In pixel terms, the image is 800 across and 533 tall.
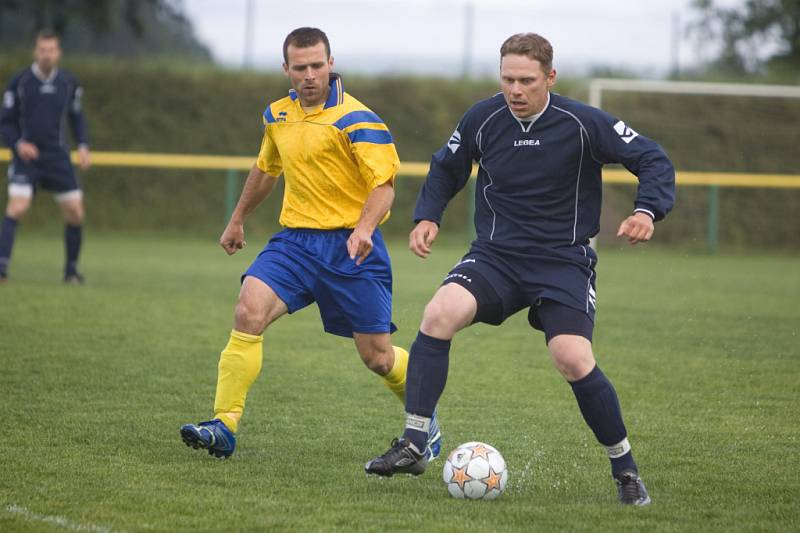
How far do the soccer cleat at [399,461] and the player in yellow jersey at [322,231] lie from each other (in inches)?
21.2

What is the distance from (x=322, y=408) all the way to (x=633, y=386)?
84.3 inches

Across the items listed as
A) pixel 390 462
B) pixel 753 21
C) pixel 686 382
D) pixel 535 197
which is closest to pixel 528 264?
pixel 535 197

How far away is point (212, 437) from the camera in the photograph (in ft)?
16.3

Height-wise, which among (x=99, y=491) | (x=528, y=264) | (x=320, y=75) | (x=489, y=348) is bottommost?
(x=489, y=348)

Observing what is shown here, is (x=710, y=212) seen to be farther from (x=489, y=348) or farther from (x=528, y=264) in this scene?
(x=528, y=264)

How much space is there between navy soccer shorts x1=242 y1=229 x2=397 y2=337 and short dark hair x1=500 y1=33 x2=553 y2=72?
1.22 metres

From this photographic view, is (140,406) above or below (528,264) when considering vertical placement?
below

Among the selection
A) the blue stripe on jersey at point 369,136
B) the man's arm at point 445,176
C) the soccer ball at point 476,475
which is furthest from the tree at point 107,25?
the soccer ball at point 476,475

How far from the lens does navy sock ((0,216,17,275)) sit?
11719 millimetres

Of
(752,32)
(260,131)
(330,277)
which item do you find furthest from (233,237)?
(752,32)

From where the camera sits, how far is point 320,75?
5297mm

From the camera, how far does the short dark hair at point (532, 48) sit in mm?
4684

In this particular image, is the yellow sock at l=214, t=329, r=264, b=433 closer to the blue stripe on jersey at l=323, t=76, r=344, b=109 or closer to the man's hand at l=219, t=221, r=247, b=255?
the man's hand at l=219, t=221, r=247, b=255

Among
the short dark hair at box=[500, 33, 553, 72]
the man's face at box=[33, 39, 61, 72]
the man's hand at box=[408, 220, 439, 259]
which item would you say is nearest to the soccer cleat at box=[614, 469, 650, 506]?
the man's hand at box=[408, 220, 439, 259]
